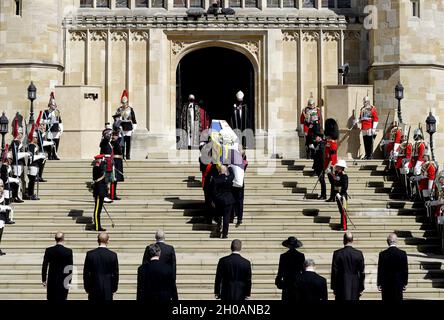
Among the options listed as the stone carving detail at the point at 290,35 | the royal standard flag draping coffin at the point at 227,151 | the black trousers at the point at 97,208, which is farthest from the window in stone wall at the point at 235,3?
the black trousers at the point at 97,208

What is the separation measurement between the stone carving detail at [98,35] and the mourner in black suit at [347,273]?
18396 millimetres

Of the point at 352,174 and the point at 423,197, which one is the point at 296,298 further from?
the point at 352,174

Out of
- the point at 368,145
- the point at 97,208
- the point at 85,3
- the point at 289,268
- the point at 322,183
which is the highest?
the point at 85,3

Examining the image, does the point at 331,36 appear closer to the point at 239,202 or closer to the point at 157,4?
the point at 157,4

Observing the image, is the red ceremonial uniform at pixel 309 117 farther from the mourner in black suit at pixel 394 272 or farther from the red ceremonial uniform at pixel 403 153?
the mourner in black suit at pixel 394 272

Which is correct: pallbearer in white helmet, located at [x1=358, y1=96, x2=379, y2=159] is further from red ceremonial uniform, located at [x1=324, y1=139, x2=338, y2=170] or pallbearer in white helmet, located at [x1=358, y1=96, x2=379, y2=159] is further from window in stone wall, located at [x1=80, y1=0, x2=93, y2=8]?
window in stone wall, located at [x1=80, y1=0, x2=93, y2=8]

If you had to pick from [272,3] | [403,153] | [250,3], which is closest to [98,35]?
[250,3]

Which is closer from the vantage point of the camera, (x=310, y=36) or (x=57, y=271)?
(x=57, y=271)

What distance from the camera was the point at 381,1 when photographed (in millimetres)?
29125

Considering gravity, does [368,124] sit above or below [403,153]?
above

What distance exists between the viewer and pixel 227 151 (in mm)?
20594

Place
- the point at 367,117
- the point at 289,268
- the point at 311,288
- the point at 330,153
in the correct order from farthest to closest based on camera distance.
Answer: the point at 367,117 < the point at 330,153 < the point at 289,268 < the point at 311,288

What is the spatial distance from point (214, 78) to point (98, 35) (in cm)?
451
